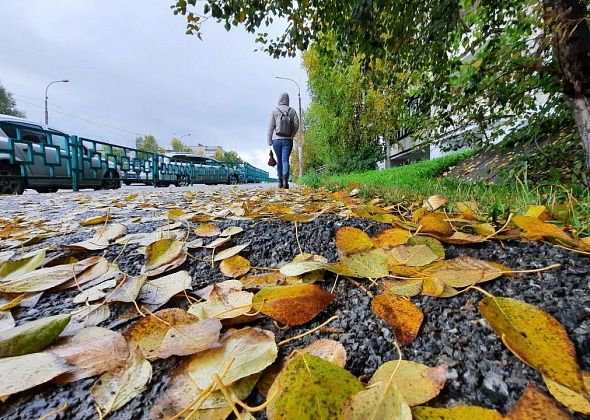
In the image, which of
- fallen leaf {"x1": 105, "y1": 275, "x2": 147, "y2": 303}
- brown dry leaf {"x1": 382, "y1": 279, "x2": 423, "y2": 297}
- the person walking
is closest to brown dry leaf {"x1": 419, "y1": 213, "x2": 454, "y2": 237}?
brown dry leaf {"x1": 382, "y1": 279, "x2": 423, "y2": 297}

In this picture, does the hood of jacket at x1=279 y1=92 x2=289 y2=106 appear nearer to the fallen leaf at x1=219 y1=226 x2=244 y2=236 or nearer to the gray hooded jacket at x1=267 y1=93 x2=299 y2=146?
the gray hooded jacket at x1=267 y1=93 x2=299 y2=146

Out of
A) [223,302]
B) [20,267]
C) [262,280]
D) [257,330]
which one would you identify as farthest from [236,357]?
[20,267]

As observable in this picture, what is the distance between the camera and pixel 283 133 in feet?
18.8

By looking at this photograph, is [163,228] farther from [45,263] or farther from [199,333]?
[199,333]

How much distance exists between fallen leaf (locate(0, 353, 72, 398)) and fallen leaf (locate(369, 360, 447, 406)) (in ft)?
1.49

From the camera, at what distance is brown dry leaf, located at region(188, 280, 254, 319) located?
631 millimetres

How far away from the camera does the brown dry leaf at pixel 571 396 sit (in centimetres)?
37

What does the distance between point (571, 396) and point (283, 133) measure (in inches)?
221

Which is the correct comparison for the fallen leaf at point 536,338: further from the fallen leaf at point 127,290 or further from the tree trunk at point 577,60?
the tree trunk at point 577,60

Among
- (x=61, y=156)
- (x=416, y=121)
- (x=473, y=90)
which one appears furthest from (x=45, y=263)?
(x=61, y=156)

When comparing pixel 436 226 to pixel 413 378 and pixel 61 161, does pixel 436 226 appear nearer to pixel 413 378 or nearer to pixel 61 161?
pixel 413 378

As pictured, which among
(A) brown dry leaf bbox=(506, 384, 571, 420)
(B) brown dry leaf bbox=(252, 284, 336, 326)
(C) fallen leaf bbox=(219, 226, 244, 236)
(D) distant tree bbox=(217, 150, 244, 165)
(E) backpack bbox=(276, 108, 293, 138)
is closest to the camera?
(A) brown dry leaf bbox=(506, 384, 571, 420)

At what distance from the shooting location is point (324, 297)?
2.14 ft

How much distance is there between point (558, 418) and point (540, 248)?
57cm
